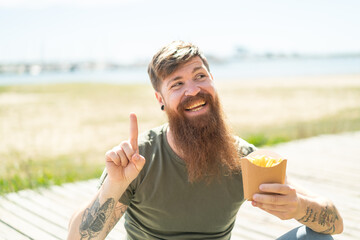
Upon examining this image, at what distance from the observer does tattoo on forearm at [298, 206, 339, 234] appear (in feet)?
7.02

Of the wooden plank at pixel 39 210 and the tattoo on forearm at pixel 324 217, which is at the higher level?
the tattoo on forearm at pixel 324 217

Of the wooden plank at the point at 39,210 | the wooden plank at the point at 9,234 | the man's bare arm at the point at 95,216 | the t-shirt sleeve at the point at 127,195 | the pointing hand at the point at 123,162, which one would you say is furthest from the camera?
the wooden plank at the point at 39,210

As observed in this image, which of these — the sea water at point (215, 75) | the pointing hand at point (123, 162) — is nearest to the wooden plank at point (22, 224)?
the pointing hand at point (123, 162)

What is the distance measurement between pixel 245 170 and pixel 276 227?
6.72ft

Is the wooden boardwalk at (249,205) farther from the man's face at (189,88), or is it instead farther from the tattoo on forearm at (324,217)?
the man's face at (189,88)

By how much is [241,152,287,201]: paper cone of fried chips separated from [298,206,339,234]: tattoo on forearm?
368 millimetres

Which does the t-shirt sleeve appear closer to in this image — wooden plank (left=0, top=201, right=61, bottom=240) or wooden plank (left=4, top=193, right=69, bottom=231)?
wooden plank (left=0, top=201, right=61, bottom=240)

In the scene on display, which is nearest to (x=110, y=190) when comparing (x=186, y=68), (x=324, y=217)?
(x=186, y=68)

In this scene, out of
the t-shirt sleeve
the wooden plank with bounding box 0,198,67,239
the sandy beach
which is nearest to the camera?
the t-shirt sleeve

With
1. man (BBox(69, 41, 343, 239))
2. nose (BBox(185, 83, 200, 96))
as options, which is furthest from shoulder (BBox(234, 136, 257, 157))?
nose (BBox(185, 83, 200, 96))

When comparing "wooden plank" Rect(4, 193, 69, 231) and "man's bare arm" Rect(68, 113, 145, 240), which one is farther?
"wooden plank" Rect(4, 193, 69, 231)

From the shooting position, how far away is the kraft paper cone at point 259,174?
1.86m

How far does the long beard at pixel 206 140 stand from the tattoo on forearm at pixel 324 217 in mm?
431

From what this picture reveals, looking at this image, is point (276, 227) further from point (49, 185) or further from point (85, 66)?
point (85, 66)
